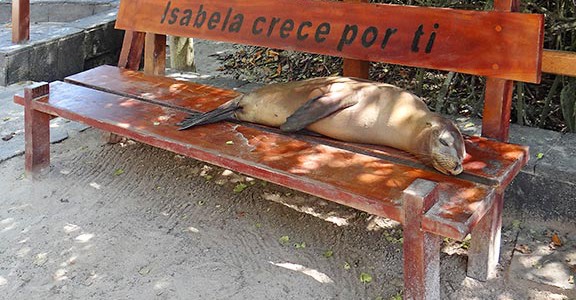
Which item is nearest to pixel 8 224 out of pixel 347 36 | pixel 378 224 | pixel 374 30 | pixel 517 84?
pixel 378 224

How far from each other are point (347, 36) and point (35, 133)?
6.60 ft

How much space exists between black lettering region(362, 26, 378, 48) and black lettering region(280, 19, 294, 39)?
479mm

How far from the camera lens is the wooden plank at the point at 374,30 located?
118 inches

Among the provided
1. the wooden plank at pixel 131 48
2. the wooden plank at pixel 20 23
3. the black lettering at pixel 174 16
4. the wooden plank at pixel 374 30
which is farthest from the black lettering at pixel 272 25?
the wooden plank at pixel 20 23

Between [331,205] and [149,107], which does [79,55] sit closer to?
[149,107]

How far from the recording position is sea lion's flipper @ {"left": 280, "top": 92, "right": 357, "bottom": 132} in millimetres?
3189

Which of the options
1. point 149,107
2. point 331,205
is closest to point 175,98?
point 149,107

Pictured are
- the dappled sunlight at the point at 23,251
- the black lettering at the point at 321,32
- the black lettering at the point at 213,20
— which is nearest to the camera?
the dappled sunlight at the point at 23,251

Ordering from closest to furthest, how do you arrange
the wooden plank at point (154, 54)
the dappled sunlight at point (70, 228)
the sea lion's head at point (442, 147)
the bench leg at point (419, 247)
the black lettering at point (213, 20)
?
the bench leg at point (419, 247)
the sea lion's head at point (442, 147)
the dappled sunlight at point (70, 228)
the black lettering at point (213, 20)
the wooden plank at point (154, 54)

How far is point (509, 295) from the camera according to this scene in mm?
2879

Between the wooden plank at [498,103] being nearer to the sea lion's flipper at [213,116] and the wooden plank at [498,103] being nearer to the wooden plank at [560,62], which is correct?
the wooden plank at [560,62]

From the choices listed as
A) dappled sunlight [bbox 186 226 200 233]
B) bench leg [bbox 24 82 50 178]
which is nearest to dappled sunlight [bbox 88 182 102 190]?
bench leg [bbox 24 82 50 178]

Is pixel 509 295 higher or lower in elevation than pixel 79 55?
lower

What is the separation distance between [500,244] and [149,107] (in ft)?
6.86
